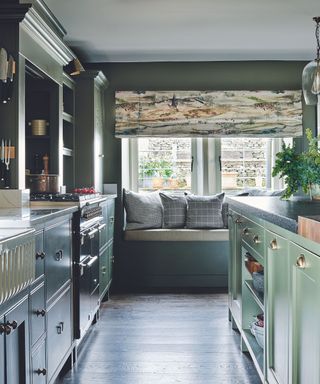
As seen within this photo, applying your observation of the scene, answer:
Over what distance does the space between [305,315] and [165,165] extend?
431 cm

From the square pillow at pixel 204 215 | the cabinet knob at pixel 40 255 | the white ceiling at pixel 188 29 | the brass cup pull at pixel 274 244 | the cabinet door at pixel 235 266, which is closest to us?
the brass cup pull at pixel 274 244

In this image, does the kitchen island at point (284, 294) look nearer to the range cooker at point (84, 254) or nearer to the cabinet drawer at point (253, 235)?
the cabinet drawer at point (253, 235)

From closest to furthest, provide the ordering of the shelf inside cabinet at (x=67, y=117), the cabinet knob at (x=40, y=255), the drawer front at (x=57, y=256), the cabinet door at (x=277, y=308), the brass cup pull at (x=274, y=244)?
the cabinet door at (x=277, y=308)
the brass cup pull at (x=274, y=244)
the cabinet knob at (x=40, y=255)
the drawer front at (x=57, y=256)
the shelf inside cabinet at (x=67, y=117)

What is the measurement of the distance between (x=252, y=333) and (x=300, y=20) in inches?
102

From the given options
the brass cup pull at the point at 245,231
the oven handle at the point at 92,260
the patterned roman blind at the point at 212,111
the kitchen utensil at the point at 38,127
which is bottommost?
the oven handle at the point at 92,260

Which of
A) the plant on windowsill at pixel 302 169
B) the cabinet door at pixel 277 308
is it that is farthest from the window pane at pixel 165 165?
the cabinet door at pixel 277 308

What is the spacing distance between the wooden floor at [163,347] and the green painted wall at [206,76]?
59.4 inches

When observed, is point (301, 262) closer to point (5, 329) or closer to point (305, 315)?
point (305, 315)

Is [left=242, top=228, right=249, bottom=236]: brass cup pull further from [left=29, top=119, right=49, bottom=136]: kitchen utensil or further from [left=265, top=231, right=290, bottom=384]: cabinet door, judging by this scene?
[left=29, top=119, right=49, bottom=136]: kitchen utensil

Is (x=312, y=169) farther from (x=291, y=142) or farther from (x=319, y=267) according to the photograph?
(x=291, y=142)

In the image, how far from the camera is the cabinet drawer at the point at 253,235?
8.11 feet

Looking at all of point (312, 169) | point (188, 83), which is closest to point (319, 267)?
point (312, 169)

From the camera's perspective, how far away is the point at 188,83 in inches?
220

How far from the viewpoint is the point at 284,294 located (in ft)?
6.47
